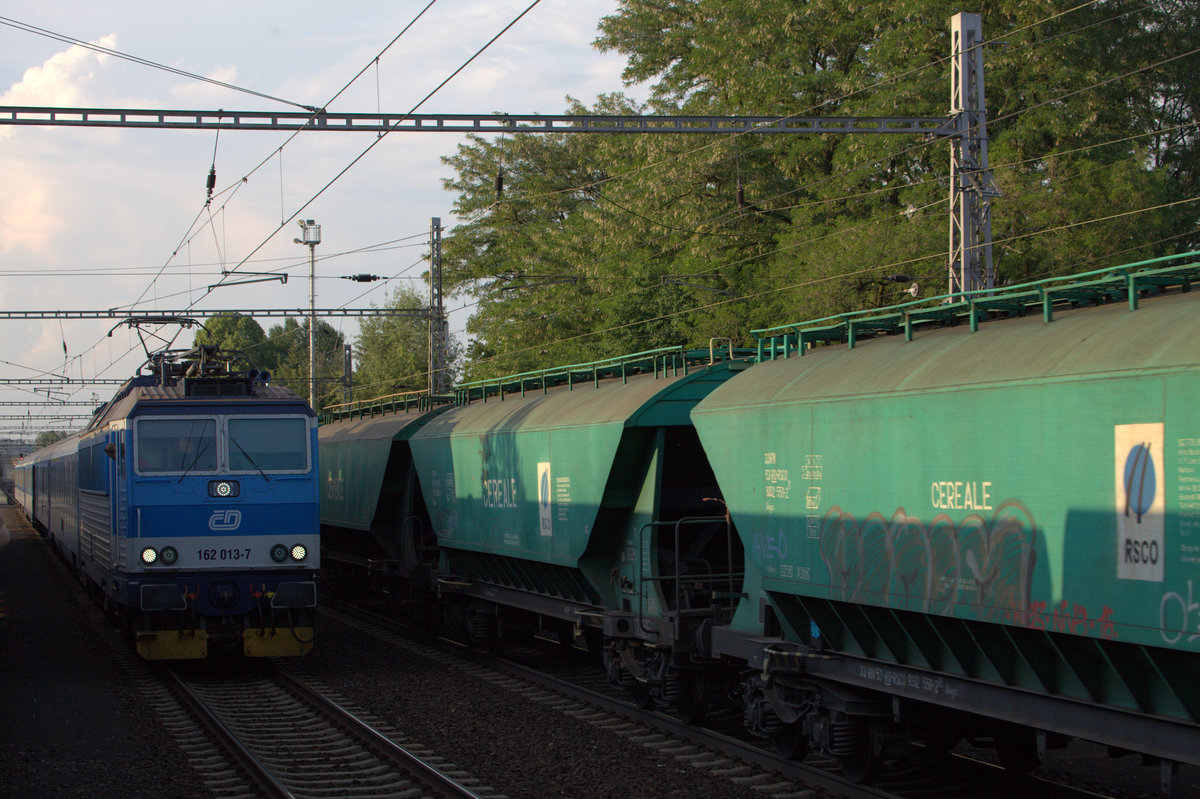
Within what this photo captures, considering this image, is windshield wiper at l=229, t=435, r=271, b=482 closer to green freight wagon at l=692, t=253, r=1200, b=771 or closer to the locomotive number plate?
the locomotive number plate

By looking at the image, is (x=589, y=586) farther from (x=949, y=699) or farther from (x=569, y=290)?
(x=569, y=290)

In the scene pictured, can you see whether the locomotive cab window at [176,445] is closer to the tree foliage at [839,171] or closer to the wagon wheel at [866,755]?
the wagon wheel at [866,755]

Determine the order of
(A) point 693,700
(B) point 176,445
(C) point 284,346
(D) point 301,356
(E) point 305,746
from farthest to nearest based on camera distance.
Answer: (C) point 284,346
(D) point 301,356
(B) point 176,445
(A) point 693,700
(E) point 305,746

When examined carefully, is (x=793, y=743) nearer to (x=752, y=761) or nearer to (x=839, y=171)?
(x=752, y=761)

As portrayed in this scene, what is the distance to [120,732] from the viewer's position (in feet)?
38.4

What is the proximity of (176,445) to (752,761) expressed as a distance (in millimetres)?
8470

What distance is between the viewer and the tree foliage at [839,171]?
101 feet

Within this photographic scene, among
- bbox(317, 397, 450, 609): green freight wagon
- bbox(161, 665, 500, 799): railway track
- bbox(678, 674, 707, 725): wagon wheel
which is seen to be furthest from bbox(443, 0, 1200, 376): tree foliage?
bbox(161, 665, 500, 799): railway track

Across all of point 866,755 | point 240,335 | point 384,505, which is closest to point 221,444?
point 384,505

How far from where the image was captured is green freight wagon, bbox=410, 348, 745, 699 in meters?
11.8

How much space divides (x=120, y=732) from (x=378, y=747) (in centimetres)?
293

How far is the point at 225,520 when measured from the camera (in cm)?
1452

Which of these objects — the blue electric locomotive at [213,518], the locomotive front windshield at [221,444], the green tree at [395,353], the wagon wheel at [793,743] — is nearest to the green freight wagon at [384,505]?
the blue electric locomotive at [213,518]

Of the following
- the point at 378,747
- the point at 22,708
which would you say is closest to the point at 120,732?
the point at 22,708
